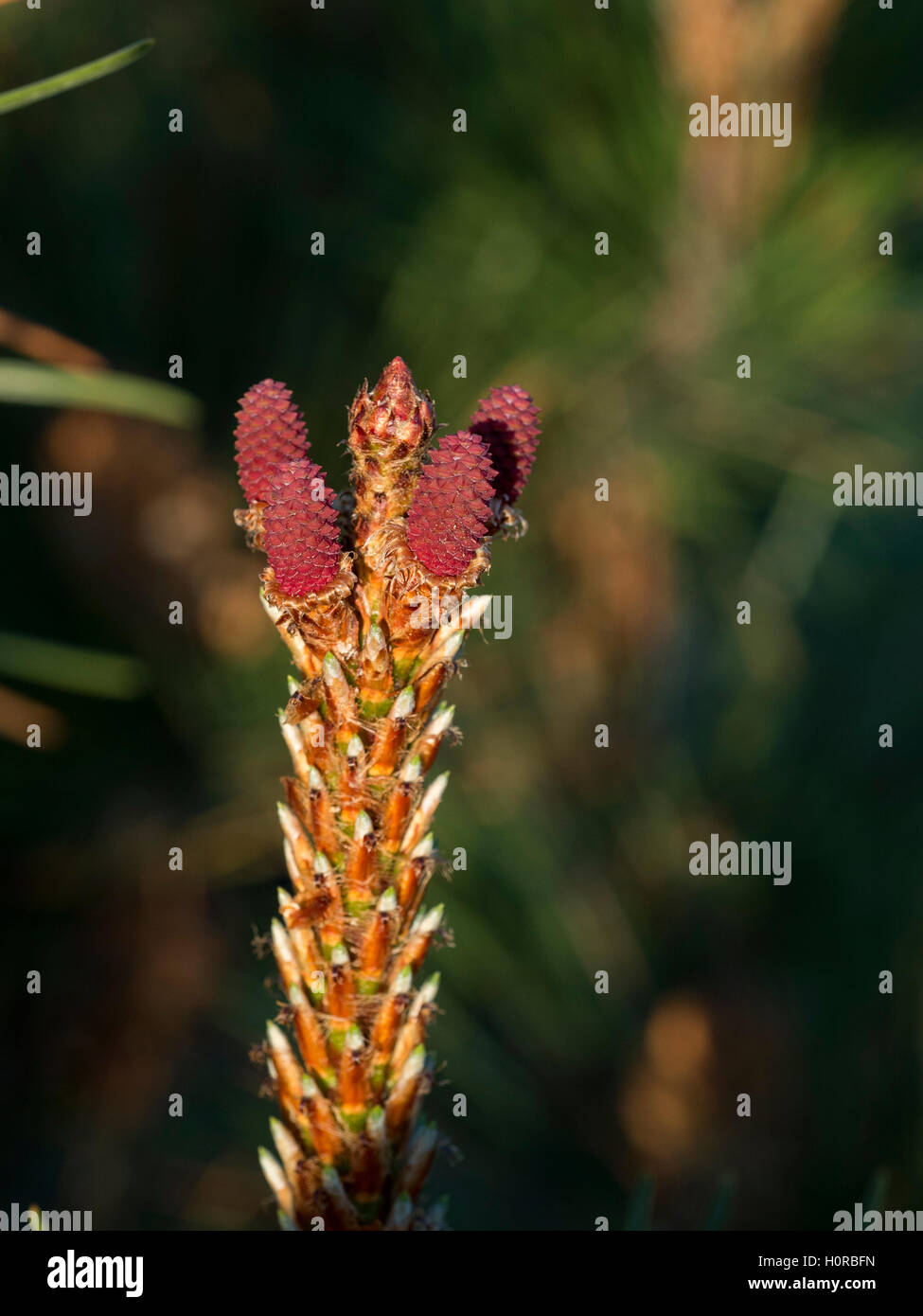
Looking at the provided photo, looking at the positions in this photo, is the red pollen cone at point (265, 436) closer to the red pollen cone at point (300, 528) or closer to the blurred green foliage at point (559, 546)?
the red pollen cone at point (300, 528)

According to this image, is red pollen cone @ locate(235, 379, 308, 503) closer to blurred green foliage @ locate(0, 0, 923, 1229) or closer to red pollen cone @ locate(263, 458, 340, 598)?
red pollen cone @ locate(263, 458, 340, 598)

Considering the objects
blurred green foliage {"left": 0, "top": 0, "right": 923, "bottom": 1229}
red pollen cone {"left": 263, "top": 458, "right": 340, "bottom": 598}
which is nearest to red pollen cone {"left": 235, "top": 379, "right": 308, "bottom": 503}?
Result: red pollen cone {"left": 263, "top": 458, "right": 340, "bottom": 598}

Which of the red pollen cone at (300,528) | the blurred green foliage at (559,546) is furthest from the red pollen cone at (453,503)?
the blurred green foliage at (559,546)

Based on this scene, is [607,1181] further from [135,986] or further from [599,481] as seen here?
[599,481]

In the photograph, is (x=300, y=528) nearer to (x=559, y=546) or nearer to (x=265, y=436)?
(x=265, y=436)

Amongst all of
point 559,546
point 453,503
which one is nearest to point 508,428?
point 453,503

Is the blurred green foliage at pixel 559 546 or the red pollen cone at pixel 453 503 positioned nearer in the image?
the red pollen cone at pixel 453 503
